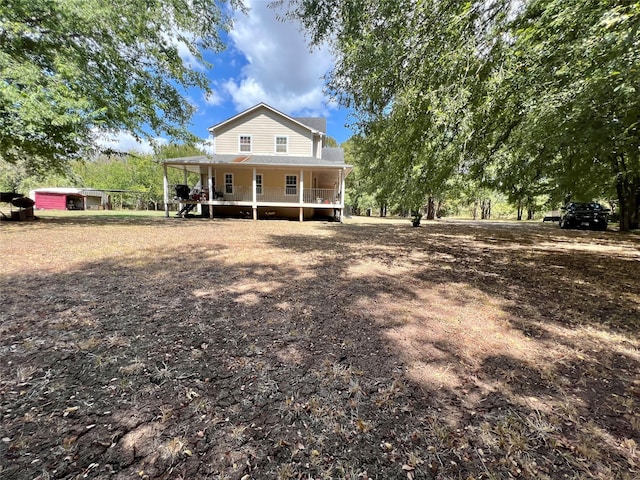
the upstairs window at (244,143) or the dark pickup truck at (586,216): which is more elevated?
the upstairs window at (244,143)

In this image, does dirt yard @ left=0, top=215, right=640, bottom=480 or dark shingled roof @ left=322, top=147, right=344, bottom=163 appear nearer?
dirt yard @ left=0, top=215, right=640, bottom=480

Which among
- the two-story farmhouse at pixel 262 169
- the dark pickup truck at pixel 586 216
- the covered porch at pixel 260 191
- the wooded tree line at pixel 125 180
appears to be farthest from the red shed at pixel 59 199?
the dark pickup truck at pixel 586 216

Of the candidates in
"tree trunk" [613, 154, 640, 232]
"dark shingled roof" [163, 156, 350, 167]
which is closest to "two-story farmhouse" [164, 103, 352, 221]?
"dark shingled roof" [163, 156, 350, 167]

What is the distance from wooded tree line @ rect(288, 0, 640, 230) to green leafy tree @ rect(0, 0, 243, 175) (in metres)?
8.25

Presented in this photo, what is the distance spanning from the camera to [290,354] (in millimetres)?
2484

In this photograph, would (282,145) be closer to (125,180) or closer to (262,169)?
(262,169)

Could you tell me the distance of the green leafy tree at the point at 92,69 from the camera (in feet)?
28.7

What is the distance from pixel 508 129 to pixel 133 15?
12.2 m

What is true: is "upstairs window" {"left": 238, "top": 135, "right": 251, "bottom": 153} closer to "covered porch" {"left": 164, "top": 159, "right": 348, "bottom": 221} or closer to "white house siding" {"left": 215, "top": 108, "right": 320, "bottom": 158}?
"white house siding" {"left": 215, "top": 108, "right": 320, "bottom": 158}

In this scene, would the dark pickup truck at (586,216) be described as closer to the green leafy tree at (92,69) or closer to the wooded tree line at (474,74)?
the wooded tree line at (474,74)

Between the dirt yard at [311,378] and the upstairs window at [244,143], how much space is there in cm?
1454

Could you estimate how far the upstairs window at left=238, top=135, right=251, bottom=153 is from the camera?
17747 millimetres

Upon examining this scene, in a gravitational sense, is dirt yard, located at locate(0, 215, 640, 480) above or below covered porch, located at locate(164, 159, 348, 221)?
below

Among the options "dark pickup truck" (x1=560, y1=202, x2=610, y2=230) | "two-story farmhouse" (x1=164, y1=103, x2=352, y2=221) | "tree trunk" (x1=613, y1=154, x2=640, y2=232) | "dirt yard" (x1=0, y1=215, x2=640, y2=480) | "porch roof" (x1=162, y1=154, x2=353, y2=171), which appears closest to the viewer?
"dirt yard" (x1=0, y1=215, x2=640, y2=480)
